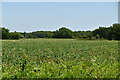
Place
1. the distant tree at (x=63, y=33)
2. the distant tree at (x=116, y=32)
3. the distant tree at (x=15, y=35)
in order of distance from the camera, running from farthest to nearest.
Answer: the distant tree at (x=63, y=33) → the distant tree at (x=116, y=32) → the distant tree at (x=15, y=35)

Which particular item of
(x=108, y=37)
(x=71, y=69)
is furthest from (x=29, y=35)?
(x=71, y=69)

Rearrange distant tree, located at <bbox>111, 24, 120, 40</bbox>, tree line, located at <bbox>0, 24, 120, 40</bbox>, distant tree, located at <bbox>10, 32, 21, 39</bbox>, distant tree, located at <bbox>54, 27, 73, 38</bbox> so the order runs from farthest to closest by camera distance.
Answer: distant tree, located at <bbox>54, 27, 73, 38</bbox> → distant tree, located at <bbox>111, 24, 120, 40</bbox> → tree line, located at <bbox>0, 24, 120, 40</bbox> → distant tree, located at <bbox>10, 32, 21, 39</bbox>

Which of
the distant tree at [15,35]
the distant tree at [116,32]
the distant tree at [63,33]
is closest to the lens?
the distant tree at [15,35]

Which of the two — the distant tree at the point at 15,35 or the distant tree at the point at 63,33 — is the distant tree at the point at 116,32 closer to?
the distant tree at the point at 63,33

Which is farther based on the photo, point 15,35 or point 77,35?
point 77,35

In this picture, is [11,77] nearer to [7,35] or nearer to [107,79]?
[107,79]

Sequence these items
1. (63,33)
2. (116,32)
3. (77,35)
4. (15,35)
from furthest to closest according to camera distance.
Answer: (63,33), (77,35), (116,32), (15,35)

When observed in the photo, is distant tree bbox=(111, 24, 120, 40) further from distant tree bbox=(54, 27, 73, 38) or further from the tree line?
distant tree bbox=(54, 27, 73, 38)

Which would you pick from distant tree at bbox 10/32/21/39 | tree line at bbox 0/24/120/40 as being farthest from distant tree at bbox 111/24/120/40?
distant tree at bbox 10/32/21/39

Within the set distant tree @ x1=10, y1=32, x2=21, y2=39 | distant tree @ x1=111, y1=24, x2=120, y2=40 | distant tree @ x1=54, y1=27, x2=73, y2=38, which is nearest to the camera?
distant tree @ x1=10, y1=32, x2=21, y2=39

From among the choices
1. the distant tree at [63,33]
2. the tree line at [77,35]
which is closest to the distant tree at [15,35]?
the tree line at [77,35]

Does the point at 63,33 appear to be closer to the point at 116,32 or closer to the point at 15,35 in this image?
the point at 116,32

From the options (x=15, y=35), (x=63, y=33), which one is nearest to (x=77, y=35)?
(x=63, y=33)

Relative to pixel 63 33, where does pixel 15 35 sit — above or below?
below
